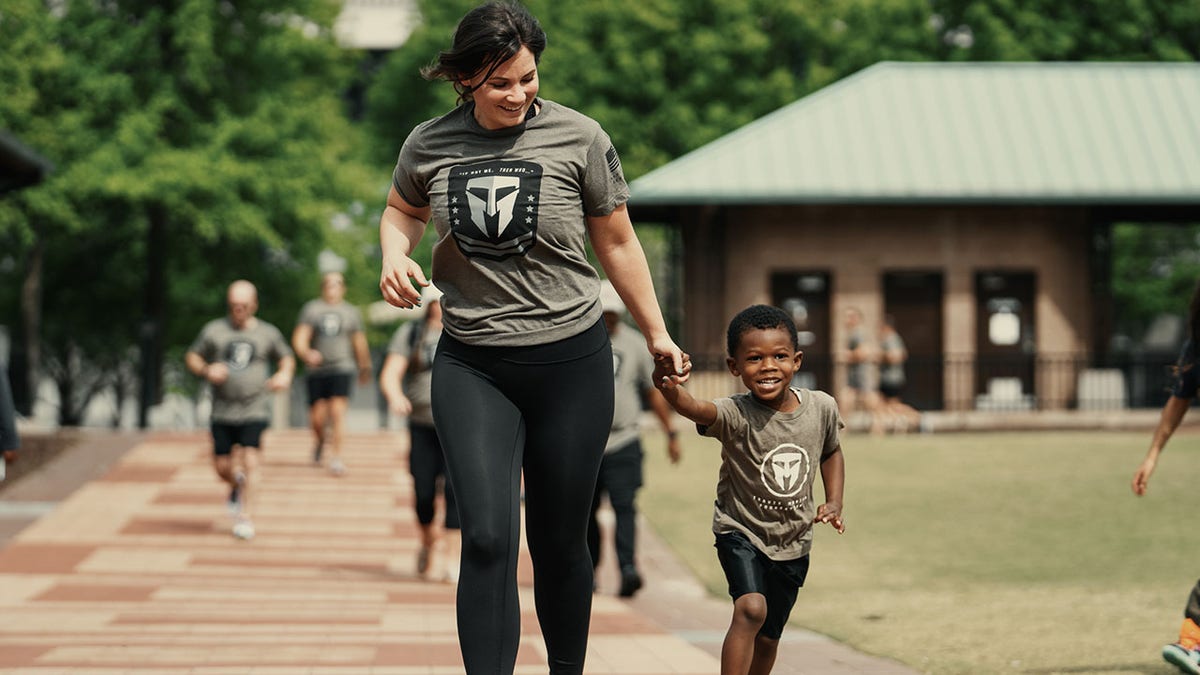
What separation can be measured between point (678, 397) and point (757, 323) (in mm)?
524

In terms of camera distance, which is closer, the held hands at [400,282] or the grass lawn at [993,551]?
the held hands at [400,282]

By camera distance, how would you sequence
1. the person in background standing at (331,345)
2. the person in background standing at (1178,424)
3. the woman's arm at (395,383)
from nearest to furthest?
1. the person in background standing at (1178,424)
2. the woman's arm at (395,383)
3. the person in background standing at (331,345)

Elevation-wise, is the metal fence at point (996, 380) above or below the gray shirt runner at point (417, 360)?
below

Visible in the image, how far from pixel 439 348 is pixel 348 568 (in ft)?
25.1

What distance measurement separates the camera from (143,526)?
1462 cm

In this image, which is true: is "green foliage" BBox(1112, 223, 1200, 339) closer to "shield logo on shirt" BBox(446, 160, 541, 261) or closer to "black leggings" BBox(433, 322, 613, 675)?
"black leggings" BBox(433, 322, 613, 675)

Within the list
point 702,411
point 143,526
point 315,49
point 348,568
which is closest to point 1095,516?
point 348,568

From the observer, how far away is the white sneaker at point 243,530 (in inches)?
537

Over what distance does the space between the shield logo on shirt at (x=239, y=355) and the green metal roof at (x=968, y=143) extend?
52.8ft

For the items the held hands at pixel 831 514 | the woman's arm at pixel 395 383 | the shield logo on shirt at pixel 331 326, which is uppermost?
the shield logo on shirt at pixel 331 326

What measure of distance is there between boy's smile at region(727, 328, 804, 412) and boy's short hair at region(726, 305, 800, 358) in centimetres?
1

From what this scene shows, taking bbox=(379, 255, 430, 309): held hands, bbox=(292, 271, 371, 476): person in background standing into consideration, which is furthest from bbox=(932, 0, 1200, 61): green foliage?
bbox=(379, 255, 430, 309): held hands

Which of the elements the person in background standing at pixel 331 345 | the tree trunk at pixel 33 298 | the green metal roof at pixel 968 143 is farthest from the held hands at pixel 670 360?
the tree trunk at pixel 33 298

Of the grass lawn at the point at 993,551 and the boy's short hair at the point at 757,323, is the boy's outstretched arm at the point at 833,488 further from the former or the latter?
the grass lawn at the point at 993,551
